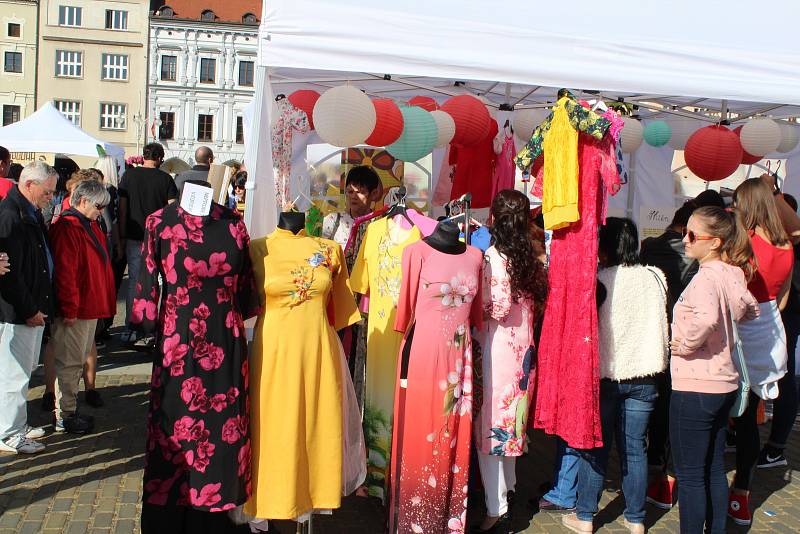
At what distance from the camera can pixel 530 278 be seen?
3557mm

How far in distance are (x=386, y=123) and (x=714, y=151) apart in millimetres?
2972

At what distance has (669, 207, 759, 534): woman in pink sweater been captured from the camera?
10.1 ft

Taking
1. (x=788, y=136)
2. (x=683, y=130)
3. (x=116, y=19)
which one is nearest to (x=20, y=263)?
(x=683, y=130)

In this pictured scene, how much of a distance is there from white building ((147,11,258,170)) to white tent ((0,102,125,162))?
3175cm

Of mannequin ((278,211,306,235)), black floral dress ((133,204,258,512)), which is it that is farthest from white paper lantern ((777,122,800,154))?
black floral dress ((133,204,258,512))

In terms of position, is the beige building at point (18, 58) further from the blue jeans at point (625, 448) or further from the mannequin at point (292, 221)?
the blue jeans at point (625, 448)

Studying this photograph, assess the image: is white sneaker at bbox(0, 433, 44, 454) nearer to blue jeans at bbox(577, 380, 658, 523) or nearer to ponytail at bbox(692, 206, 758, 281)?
blue jeans at bbox(577, 380, 658, 523)

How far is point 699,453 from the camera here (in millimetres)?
3178

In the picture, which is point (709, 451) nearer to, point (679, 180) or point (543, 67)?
point (543, 67)

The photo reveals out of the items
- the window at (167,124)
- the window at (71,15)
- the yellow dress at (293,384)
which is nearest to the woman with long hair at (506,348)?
the yellow dress at (293,384)

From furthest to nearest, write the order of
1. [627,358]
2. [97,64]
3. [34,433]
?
[97,64]
[34,433]
[627,358]

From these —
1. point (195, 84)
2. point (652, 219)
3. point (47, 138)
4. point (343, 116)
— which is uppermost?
point (195, 84)

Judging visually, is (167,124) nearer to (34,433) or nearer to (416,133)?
(416,133)

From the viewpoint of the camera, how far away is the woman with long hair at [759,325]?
3.92m
